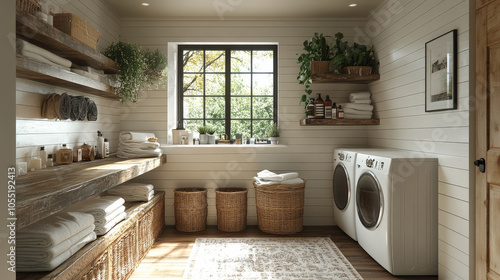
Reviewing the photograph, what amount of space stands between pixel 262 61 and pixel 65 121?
2.52 m

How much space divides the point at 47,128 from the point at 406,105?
303 centimetres

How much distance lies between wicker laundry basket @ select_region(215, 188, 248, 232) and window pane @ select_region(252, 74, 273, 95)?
137 centimetres

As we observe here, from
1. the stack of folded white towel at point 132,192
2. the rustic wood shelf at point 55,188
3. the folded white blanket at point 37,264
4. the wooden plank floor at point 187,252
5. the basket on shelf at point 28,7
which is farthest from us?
the stack of folded white towel at point 132,192

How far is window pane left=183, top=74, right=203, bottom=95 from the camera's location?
434 cm

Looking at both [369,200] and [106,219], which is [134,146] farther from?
[369,200]

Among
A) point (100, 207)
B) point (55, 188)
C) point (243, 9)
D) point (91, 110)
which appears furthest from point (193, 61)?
point (55, 188)

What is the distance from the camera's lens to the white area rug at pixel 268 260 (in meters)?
2.62

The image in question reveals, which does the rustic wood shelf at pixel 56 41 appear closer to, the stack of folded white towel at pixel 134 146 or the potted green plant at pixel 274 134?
the stack of folded white towel at pixel 134 146

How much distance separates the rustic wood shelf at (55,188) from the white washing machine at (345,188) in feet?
6.88

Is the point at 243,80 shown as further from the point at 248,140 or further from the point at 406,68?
the point at 406,68

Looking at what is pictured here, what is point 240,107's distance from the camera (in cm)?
436

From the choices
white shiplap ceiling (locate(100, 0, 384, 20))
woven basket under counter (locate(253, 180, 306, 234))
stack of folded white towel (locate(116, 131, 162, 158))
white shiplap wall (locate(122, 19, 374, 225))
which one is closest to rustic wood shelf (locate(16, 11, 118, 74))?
stack of folded white towel (locate(116, 131, 162, 158))

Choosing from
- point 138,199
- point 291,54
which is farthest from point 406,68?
point 138,199

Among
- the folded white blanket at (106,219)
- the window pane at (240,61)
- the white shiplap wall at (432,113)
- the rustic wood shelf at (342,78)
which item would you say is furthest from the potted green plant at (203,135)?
the white shiplap wall at (432,113)
